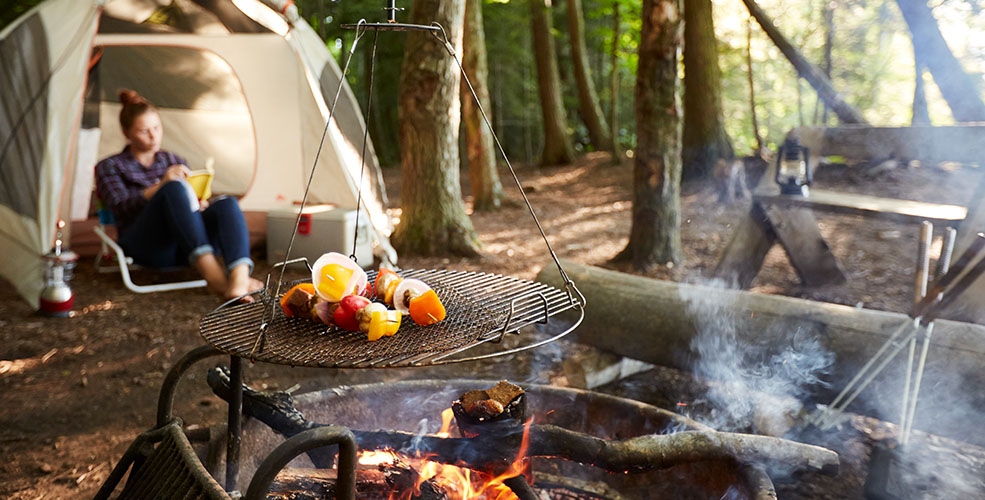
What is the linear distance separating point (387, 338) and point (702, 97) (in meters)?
8.08

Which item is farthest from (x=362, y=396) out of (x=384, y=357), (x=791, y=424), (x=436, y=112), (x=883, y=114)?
(x=883, y=114)

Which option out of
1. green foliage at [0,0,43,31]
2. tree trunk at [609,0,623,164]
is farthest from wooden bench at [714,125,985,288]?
green foliage at [0,0,43,31]

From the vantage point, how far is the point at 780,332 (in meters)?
2.90

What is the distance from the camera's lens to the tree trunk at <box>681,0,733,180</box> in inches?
345

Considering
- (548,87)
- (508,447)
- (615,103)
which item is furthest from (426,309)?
(615,103)

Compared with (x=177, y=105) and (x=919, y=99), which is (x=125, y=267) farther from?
(x=919, y=99)

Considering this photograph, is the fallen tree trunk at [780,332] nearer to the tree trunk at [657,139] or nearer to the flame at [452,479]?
the flame at [452,479]

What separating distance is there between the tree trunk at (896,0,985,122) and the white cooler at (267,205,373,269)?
5001 mm

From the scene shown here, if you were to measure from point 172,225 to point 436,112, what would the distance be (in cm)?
224

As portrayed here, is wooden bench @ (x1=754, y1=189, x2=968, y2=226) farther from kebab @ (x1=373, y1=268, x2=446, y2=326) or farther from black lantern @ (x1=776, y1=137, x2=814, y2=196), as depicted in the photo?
kebab @ (x1=373, y1=268, x2=446, y2=326)

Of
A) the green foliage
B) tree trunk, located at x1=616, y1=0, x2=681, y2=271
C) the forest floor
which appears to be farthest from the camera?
the green foliage

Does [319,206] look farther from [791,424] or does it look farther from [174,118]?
[791,424]

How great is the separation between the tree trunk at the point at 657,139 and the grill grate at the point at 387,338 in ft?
11.3

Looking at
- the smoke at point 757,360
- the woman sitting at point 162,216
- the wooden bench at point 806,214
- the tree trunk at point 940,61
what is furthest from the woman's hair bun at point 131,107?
the tree trunk at point 940,61
